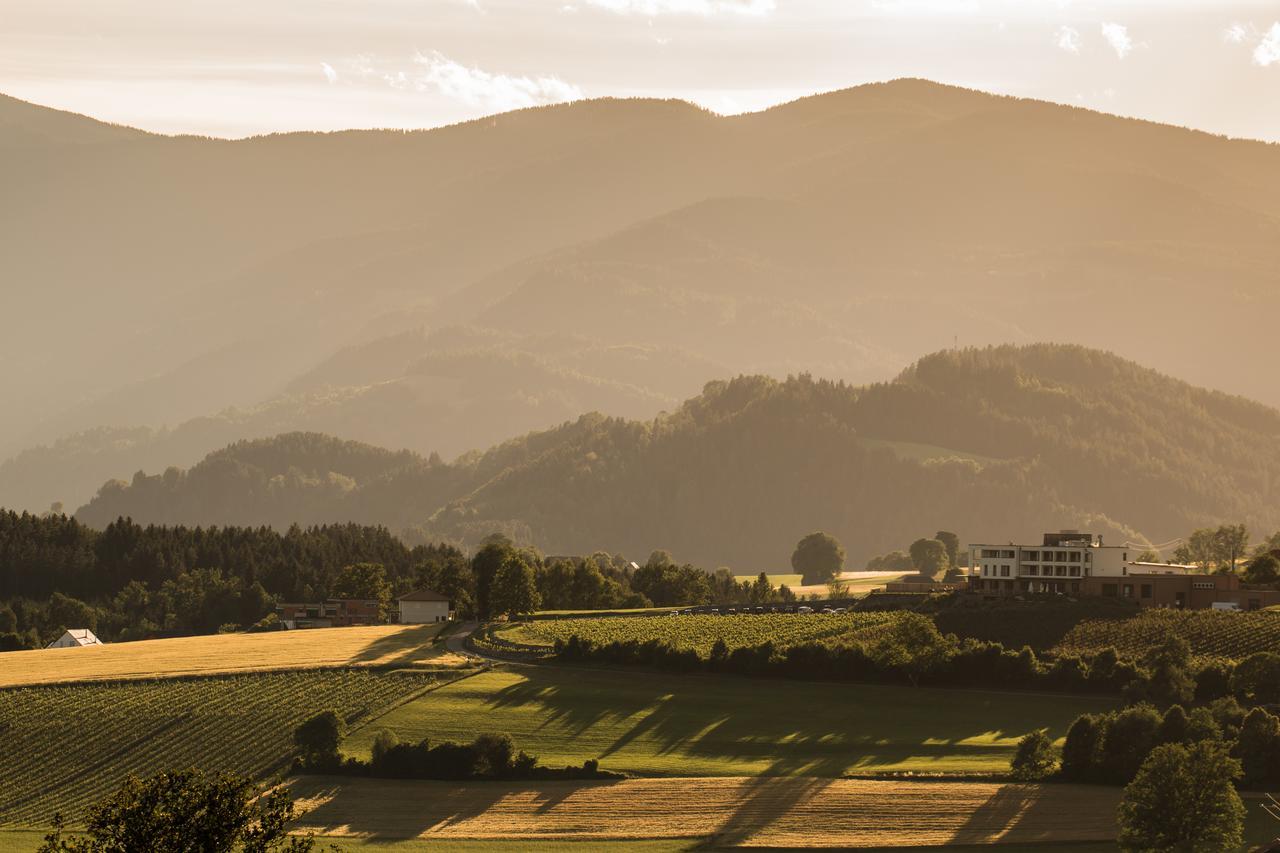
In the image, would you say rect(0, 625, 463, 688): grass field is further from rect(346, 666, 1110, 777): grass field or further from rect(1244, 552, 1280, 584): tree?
rect(1244, 552, 1280, 584): tree

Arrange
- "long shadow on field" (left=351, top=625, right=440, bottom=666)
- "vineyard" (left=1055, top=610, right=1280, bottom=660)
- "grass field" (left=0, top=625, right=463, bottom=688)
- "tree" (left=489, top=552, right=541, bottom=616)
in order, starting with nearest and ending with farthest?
"vineyard" (left=1055, top=610, right=1280, bottom=660), "grass field" (left=0, top=625, right=463, bottom=688), "long shadow on field" (left=351, top=625, right=440, bottom=666), "tree" (left=489, top=552, right=541, bottom=616)

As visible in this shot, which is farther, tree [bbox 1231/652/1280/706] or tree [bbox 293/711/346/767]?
tree [bbox 1231/652/1280/706]

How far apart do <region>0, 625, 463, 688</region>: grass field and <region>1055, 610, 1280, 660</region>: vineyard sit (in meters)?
54.2

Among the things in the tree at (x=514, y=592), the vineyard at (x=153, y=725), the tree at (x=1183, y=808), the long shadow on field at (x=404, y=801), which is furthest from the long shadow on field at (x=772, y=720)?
the tree at (x=514, y=592)

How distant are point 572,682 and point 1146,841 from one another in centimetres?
6010

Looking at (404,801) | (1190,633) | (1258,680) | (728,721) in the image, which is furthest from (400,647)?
(1258,680)

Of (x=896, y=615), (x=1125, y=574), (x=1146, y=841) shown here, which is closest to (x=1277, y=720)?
(x=1146, y=841)

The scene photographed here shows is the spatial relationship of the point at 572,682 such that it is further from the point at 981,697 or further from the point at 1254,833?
the point at 1254,833

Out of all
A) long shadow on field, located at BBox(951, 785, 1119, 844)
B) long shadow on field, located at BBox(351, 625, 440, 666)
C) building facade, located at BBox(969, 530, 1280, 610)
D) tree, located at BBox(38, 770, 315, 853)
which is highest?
building facade, located at BBox(969, 530, 1280, 610)

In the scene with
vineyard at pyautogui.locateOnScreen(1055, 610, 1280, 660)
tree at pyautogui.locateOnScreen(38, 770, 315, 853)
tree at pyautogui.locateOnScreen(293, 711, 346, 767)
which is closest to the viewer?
tree at pyautogui.locateOnScreen(38, 770, 315, 853)

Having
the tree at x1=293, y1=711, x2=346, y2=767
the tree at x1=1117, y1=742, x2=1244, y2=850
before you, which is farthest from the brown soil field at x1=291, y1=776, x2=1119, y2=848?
the tree at x1=1117, y1=742, x2=1244, y2=850

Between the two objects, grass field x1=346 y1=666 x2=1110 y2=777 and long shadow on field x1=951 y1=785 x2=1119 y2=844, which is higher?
grass field x1=346 y1=666 x2=1110 y2=777

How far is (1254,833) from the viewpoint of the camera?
4213 inches

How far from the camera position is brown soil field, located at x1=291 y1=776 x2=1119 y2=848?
109 m
